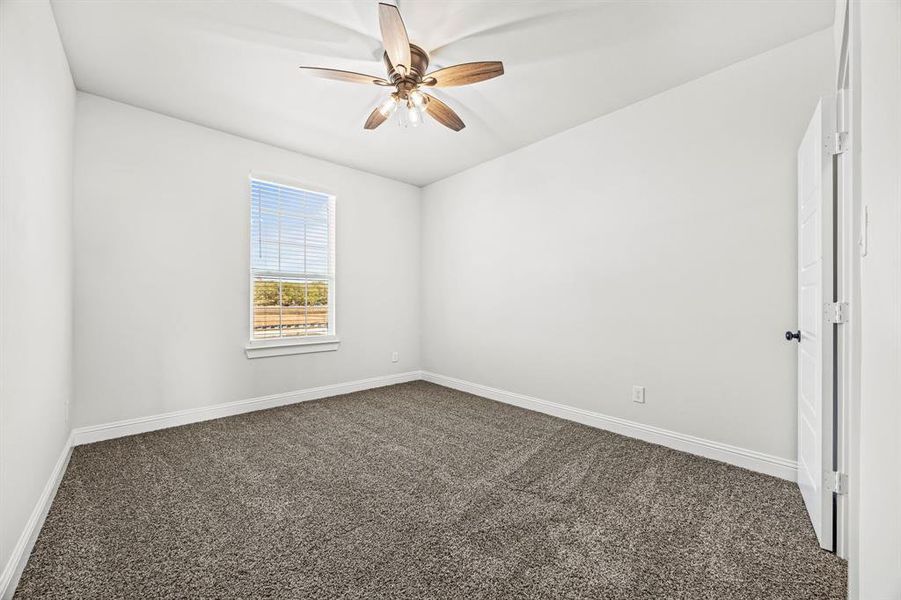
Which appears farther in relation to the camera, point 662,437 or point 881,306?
point 662,437

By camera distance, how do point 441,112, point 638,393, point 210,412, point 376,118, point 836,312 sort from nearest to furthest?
point 836,312, point 441,112, point 376,118, point 638,393, point 210,412

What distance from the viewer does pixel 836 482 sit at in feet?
5.46

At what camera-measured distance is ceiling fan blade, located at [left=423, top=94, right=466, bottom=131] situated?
263cm

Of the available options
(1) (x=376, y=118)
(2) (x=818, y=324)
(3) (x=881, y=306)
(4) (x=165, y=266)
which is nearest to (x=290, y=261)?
(4) (x=165, y=266)

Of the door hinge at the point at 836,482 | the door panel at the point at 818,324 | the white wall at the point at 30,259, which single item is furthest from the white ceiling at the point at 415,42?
the door hinge at the point at 836,482

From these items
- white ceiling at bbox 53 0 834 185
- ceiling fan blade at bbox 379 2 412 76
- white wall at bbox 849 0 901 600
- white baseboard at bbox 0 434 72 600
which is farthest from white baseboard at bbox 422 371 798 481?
white baseboard at bbox 0 434 72 600

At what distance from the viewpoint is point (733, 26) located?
2.23 m

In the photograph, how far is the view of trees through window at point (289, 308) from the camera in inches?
154

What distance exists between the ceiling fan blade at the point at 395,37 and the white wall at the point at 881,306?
5.40ft

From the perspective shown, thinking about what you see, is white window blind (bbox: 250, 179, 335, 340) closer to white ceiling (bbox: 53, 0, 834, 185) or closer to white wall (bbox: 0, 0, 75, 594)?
white ceiling (bbox: 53, 0, 834, 185)

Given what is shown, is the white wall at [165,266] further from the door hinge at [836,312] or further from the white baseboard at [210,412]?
the door hinge at [836,312]

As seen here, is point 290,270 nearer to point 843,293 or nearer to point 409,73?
Answer: point 409,73

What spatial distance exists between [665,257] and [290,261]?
345 cm

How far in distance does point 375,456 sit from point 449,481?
63cm
